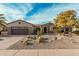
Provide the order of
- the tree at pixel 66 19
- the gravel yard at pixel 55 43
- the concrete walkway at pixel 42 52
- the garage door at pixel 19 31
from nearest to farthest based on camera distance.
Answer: the concrete walkway at pixel 42 52 → the tree at pixel 66 19 → the gravel yard at pixel 55 43 → the garage door at pixel 19 31

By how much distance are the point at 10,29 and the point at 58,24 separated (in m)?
1.73

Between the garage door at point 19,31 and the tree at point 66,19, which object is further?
the garage door at point 19,31

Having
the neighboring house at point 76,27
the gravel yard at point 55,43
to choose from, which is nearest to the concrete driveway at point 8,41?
the gravel yard at point 55,43

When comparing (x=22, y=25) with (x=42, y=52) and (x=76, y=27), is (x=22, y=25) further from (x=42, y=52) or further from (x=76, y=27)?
(x=76, y=27)

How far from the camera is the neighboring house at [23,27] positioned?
8391 millimetres

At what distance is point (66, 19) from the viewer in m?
8.44

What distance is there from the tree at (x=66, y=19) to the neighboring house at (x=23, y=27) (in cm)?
29

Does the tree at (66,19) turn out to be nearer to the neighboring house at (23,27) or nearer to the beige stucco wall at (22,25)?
the neighboring house at (23,27)

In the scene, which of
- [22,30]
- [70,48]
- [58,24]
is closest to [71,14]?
[58,24]

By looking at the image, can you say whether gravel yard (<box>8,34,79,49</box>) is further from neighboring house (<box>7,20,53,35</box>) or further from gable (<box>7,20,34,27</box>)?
gable (<box>7,20,34,27</box>)

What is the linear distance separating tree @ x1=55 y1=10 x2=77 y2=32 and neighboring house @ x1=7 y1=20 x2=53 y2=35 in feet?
0.94

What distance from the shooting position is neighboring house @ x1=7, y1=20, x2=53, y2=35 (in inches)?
330

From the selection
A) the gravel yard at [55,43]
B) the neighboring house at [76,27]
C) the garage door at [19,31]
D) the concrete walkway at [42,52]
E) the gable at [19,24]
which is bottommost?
the concrete walkway at [42,52]

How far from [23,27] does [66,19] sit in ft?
5.18
